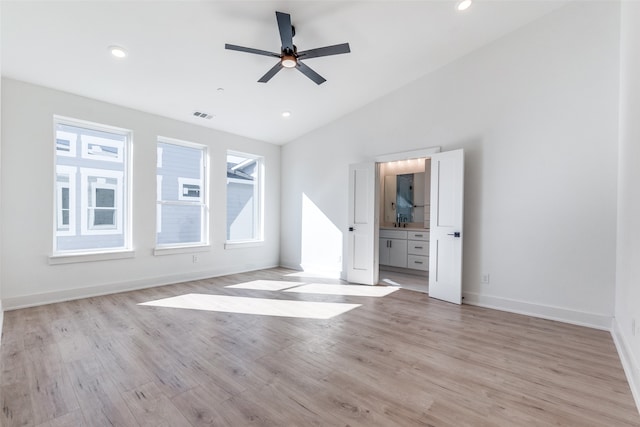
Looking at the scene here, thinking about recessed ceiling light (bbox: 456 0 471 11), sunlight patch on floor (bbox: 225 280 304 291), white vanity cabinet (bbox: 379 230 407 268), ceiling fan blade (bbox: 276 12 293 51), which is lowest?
sunlight patch on floor (bbox: 225 280 304 291)

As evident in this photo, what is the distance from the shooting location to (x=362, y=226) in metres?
5.06

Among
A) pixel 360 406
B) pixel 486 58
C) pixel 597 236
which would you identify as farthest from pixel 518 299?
pixel 486 58

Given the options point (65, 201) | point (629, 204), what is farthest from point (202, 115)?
point (629, 204)

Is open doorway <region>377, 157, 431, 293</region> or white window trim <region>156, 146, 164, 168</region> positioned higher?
white window trim <region>156, 146, 164, 168</region>

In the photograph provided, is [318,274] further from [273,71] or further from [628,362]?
[628,362]

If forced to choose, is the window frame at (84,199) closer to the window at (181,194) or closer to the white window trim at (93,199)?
the white window trim at (93,199)

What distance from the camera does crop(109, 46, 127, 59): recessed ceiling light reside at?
3088 mm

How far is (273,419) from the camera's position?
5.58ft

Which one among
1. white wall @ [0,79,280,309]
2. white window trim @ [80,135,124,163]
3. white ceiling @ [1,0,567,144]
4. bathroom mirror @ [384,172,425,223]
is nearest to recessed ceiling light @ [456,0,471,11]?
white ceiling @ [1,0,567,144]

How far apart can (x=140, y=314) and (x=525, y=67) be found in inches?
221

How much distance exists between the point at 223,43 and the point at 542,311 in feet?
16.0

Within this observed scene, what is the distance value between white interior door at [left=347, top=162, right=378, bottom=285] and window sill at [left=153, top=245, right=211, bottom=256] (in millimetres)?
2688

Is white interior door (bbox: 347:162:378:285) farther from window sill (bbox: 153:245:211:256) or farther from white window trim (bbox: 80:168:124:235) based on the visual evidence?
white window trim (bbox: 80:168:124:235)

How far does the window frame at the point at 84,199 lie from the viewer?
12.7 ft
